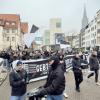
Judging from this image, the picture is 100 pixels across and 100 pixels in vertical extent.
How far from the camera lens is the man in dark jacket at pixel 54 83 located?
8.07 m

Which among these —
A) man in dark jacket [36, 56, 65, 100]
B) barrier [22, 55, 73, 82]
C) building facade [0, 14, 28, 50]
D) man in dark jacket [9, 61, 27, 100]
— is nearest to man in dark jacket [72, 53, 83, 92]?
barrier [22, 55, 73, 82]

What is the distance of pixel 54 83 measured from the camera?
26.4 feet

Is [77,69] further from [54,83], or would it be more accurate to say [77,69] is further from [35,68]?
[54,83]

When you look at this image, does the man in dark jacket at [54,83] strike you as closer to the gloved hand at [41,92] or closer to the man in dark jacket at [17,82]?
the gloved hand at [41,92]

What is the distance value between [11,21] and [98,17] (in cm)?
3250

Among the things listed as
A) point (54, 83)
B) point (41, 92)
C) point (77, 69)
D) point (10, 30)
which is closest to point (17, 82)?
point (41, 92)

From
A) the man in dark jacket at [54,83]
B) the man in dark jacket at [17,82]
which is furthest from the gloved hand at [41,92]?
the man in dark jacket at [17,82]

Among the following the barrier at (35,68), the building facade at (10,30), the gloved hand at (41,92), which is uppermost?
the building facade at (10,30)

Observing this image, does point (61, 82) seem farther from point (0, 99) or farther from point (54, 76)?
point (0, 99)

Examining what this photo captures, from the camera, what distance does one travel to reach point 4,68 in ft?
95.7

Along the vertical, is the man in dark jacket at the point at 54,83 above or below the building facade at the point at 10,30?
below

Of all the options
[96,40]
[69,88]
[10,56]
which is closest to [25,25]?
[96,40]

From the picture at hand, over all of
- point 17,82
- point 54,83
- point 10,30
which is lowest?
point 17,82

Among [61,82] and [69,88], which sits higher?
[61,82]
